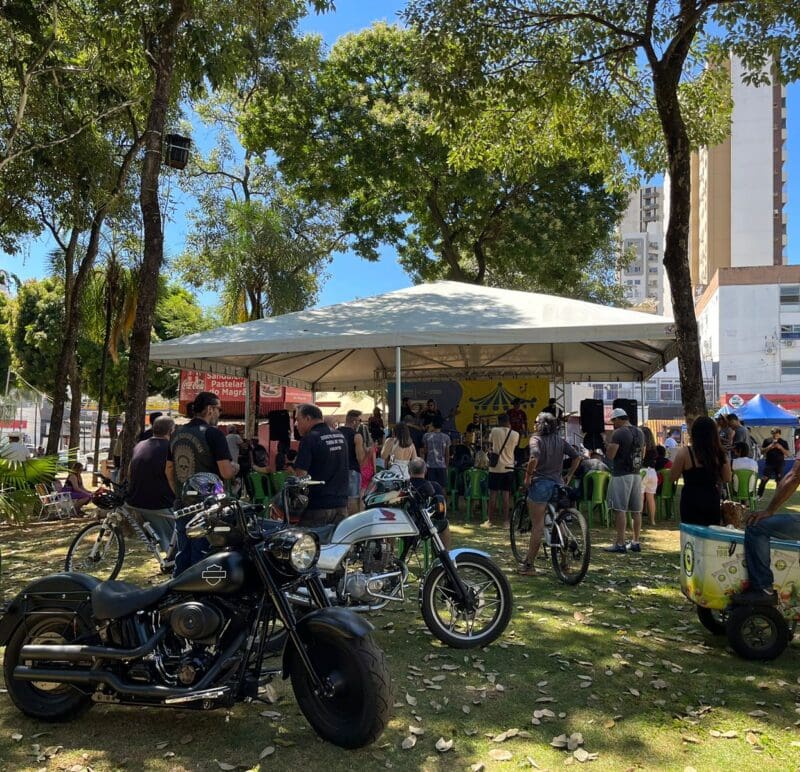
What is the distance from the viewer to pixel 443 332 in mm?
10375

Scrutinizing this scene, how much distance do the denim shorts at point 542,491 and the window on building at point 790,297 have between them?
50692 mm

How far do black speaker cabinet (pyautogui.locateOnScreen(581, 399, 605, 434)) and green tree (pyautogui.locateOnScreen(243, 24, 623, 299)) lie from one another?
5422 millimetres

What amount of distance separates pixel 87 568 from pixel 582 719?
17.0ft

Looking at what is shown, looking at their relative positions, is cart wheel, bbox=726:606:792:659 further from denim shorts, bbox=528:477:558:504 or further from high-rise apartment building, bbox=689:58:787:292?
high-rise apartment building, bbox=689:58:787:292

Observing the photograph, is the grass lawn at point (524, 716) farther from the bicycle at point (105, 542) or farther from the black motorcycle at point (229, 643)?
the bicycle at point (105, 542)

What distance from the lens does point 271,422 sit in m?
15.3

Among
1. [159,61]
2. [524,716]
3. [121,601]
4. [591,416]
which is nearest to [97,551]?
[121,601]

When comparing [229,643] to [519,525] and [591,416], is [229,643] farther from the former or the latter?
[591,416]

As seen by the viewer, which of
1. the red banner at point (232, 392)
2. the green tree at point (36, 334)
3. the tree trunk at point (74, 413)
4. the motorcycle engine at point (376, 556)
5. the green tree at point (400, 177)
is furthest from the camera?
the green tree at point (36, 334)

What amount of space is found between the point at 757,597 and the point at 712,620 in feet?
2.54

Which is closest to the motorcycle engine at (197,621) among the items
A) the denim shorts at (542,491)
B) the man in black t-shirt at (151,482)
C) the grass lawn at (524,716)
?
the grass lawn at (524,716)

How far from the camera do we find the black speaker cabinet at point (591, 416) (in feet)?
49.2

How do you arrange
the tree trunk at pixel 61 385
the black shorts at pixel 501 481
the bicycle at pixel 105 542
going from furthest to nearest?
the tree trunk at pixel 61 385
the black shorts at pixel 501 481
the bicycle at pixel 105 542

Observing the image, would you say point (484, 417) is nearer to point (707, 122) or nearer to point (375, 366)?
point (375, 366)
